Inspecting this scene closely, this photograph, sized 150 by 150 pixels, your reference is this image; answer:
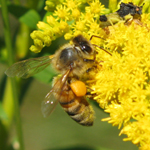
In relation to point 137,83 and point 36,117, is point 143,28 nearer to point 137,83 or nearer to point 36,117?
point 137,83

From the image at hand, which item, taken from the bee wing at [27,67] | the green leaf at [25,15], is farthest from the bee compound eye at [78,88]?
the green leaf at [25,15]

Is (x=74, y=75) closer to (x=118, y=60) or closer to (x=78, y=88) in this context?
(x=78, y=88)

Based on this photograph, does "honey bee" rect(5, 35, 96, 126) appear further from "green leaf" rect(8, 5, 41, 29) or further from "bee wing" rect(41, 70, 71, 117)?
"green leaf" rect(8, 5, 41, 29)

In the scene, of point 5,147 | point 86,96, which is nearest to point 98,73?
point 86,96

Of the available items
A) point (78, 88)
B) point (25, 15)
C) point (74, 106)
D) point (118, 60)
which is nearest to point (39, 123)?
point (25, 15)

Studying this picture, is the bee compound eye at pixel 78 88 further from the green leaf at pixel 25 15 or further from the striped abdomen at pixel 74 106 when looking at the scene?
the green leaf at pixel 25 15

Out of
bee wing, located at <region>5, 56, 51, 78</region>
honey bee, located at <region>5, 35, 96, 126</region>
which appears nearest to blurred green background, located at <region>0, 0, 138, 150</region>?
bee wing, located at <region>5, 56, 51, 78</region>

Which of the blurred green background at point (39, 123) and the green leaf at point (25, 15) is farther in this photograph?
the blurred green background at point (39, 123)
